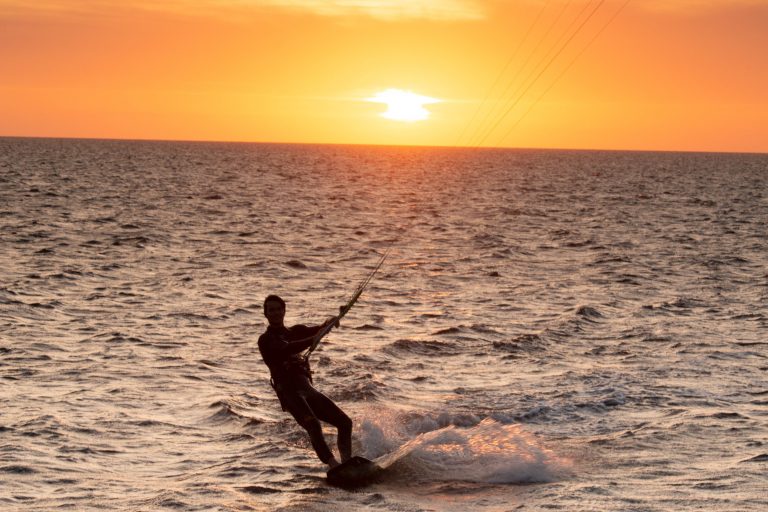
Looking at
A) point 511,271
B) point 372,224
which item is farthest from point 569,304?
point 372,224

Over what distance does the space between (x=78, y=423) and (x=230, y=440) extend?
2.01m

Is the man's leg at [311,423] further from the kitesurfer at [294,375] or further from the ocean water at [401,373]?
the ocean water at [401,373]

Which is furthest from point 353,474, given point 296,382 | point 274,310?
point 274,310

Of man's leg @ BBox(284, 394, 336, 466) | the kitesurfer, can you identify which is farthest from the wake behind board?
the kitesurfer

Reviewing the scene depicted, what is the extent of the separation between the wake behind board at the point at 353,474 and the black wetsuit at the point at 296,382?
0.27 metres

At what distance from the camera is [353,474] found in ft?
32.8

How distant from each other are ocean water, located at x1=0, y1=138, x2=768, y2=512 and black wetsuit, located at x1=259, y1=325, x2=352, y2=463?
65cm

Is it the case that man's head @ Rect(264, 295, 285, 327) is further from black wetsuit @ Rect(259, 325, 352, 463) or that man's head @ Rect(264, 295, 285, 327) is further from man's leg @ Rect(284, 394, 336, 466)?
man's leg @ Rect(284, 394, 336, 466)

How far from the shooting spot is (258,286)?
2550cm

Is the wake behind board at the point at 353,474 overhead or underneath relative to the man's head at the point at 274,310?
underneath

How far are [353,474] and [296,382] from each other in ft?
3.90

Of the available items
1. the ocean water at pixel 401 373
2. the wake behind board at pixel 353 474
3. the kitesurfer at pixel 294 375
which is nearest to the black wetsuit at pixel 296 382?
the kitesurfer at pixel 294 375

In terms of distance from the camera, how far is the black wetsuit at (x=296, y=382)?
10.4 metres

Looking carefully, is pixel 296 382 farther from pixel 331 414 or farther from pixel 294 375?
pixel 331 414
